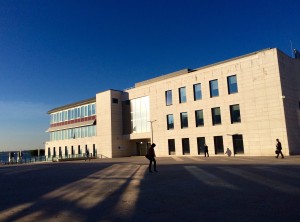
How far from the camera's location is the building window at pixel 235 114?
3339 centimetres

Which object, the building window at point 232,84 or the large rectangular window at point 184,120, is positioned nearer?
the building window at point 232,84

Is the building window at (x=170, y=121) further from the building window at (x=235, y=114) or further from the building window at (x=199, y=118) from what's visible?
the building window at (x=235, y=114)

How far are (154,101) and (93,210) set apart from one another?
3614 centimetres

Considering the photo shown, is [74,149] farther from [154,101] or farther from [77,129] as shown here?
[154,101]

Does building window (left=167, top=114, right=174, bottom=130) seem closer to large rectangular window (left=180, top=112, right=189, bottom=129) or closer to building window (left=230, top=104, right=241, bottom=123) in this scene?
large rectangular window (left=180, top=112, right=189, bottom=129)

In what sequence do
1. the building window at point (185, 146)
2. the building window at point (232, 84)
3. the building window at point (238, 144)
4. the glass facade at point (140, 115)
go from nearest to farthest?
1. the building window at point (238, 144)
2. the building window at point (232, 84)
3. the building window at point (185, 146)
4. the glass facade at point (140, 115)

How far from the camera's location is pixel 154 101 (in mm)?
42812

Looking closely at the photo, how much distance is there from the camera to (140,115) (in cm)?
4519

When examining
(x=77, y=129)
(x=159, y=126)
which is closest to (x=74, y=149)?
(x=77, y=129)

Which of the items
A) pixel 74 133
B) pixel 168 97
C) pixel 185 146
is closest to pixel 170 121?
pixel 168 97

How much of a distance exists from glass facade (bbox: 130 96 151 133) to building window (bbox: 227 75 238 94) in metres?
13.9

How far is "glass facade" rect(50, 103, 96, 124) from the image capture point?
52281mm

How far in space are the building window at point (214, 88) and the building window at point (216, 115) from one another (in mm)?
1830

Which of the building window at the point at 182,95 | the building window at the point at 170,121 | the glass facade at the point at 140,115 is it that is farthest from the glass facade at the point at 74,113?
the building window at the point at 182,95
